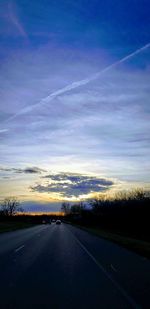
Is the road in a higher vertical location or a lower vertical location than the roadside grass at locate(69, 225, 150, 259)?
lower

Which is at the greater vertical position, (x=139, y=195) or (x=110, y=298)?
(x=139, y=195)

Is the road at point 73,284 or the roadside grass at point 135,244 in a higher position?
the roadside grass at point 135,244

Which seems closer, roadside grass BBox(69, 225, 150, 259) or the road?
the road

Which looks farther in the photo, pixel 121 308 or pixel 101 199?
pixel 101 199

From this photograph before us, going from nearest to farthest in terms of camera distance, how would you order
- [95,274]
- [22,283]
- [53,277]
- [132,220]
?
[22,283] < [53,277] < [95,274] < [132,220]

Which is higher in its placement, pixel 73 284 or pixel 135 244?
pixel 135 244

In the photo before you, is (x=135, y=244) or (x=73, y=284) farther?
(x=135, y=244)

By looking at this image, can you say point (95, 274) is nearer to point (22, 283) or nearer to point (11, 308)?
point (22, 283)

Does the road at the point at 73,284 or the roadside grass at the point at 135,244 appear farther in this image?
the roadside grass at the point at 135,244

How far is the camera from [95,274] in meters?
15.2

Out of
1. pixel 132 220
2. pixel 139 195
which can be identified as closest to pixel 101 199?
pixel 139 195

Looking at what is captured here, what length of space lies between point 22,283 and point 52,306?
11.3 ft

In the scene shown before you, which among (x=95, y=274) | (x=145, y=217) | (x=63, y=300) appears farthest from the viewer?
(x=145, y=217)

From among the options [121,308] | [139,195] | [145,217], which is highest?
[139,195]
